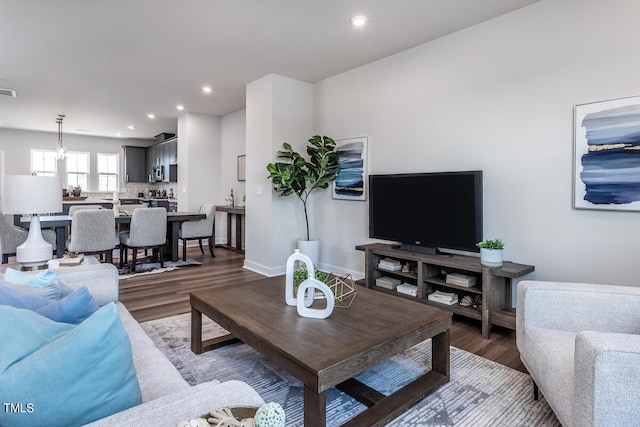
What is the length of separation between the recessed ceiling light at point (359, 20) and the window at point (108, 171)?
8.85 meters

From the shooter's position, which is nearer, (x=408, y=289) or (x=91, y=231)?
(x=408, y=289)

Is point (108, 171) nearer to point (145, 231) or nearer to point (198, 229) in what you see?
point (198, 229)

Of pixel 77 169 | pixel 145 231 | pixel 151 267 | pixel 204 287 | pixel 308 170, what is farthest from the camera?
pixel 77 169

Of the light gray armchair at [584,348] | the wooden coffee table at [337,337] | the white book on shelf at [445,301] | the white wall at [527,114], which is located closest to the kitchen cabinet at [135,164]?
the white wall at [527,114]

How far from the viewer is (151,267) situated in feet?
16.6

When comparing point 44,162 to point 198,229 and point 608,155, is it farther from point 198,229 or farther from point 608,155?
point 608,155

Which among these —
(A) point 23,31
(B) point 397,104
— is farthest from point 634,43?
(A) point 23,31

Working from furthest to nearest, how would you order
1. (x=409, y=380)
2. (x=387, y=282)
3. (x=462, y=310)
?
(x=387, y=282), (x=462, y=310), (x=409, y=380)

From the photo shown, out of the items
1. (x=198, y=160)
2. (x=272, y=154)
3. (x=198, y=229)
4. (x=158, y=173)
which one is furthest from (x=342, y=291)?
(x=158, y=173)

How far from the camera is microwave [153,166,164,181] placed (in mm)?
8461

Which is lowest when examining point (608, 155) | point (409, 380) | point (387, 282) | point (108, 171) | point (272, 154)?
point (409, 380)

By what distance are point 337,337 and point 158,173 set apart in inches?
324

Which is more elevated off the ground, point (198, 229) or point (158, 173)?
point (158, 173)

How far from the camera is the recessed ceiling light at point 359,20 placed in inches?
120
